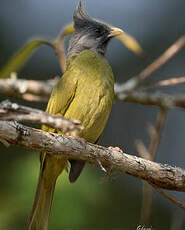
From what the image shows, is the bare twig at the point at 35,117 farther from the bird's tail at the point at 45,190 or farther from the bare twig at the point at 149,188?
the bare twig at the point at 149,188

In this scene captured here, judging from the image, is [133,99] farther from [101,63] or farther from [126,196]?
[126,196]

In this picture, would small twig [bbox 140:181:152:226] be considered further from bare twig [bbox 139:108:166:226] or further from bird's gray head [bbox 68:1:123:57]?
bird's gray head [bbox 68:1:123:57]

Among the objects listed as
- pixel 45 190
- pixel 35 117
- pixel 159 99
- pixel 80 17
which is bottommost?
pixel 45 190

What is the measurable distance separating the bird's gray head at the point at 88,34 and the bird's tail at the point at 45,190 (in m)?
1.27

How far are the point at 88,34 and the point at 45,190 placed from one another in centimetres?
178

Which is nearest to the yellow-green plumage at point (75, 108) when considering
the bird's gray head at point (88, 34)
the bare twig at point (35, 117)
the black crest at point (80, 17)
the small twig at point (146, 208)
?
the bird's gray head at point (88, 34)

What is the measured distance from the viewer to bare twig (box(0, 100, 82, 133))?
203 cm

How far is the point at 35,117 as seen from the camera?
212cm

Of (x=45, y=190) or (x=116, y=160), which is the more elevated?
(x=116, y=160)

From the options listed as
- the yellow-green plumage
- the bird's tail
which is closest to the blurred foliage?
the yellow-green plumage

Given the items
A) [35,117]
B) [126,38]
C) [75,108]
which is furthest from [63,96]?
[35,117]

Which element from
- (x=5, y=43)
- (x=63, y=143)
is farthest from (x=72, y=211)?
(x=5, y=43)

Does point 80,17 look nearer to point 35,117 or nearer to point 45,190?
point 45,190

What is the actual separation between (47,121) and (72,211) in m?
1.81
